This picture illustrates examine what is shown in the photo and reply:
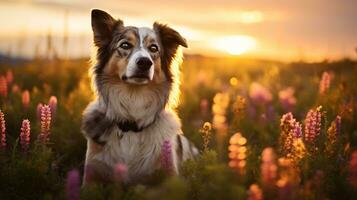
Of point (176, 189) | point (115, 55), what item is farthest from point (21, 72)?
point (176, 189)

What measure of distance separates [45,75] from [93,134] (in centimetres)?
758

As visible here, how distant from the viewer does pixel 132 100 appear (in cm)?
605

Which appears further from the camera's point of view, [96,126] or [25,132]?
[96,126]

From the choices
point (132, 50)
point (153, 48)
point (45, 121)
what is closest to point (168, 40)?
point (153, 48)

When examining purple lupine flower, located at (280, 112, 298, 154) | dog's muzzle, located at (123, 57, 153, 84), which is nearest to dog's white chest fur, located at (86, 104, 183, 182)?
dog's muzzle, located at (123, 57, 153, 84)

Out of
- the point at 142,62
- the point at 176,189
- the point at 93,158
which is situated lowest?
the point at 93,158

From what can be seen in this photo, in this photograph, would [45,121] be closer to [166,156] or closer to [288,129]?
[166,156]

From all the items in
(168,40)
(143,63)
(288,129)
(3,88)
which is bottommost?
(3,88)

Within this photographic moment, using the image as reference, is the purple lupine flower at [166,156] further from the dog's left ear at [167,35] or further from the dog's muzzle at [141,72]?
the dog's left ear at [167,35]

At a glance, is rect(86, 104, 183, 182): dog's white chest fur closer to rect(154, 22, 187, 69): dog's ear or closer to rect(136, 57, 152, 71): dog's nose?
rect(136, 57, 152, 71): dog's nose

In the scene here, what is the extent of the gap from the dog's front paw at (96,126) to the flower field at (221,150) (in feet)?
1.76

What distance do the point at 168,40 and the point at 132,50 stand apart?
30.9 inches

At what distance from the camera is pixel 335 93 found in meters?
7.62

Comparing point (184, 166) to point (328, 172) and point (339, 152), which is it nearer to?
point (328, 172)
